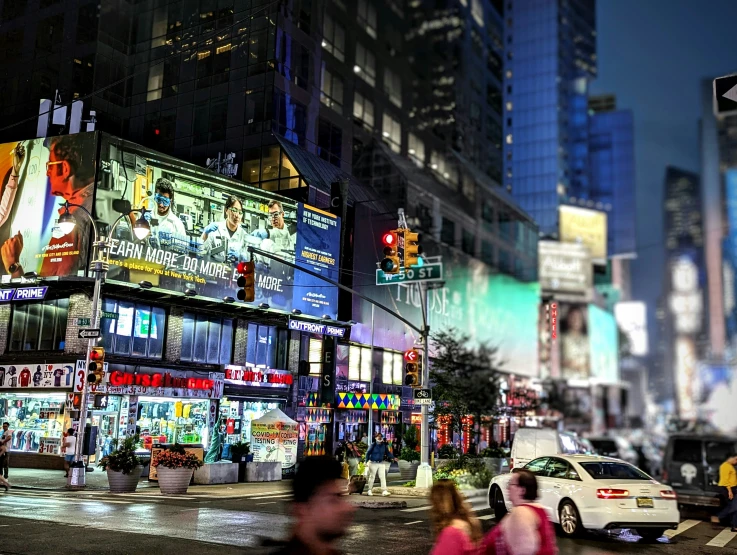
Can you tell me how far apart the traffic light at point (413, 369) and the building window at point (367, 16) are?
38.0 m

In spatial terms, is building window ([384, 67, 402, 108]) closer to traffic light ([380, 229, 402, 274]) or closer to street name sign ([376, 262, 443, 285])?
street name sign ([376, 262, 443, 285])

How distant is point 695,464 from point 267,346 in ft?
78.5

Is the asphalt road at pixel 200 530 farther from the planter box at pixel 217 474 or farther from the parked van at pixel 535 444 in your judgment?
the planter box at pixel 217 474

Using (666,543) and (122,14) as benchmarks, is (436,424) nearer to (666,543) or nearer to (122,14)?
(666,543)

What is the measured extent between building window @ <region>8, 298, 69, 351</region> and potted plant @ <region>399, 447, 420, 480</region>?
15.2 m

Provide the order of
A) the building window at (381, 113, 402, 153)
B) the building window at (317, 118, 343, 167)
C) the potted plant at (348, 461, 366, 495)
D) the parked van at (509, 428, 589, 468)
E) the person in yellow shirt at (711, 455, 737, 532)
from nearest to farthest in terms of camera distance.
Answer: the person in yellow shirt at (711, 455, 737, 532), the parked van at (509, 428, 589, 468), the potted plant at (348, 461, 366, 495), the building window at (317, 118, 343, 167), the building window at (381, 113, 402, 153)

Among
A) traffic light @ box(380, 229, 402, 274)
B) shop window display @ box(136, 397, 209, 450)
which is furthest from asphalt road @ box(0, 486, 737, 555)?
shop window display @ box(136, 397, 209, 450)

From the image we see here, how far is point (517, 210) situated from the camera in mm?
86938

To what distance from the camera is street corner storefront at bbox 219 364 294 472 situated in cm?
3678

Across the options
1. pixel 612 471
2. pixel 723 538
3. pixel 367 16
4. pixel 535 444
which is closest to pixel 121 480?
pixel 535 444

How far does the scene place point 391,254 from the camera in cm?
2128

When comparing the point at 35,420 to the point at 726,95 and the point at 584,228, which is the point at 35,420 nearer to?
the point at 726,95

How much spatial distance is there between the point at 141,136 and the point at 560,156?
Result: 10315 cm

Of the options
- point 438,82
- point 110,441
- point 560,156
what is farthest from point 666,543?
point 560,156
